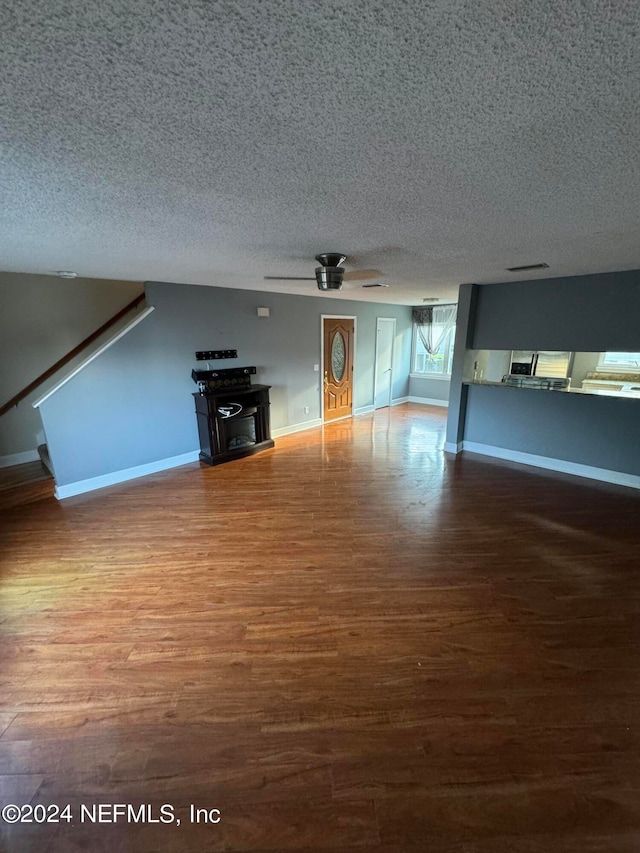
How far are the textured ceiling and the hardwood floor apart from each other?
2.27 meters

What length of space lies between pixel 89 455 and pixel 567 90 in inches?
180

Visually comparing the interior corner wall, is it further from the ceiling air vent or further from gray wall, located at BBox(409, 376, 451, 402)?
gray wall, located at BBox(409, 376, 451, 402)

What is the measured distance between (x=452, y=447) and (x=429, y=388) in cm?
Answer: 351

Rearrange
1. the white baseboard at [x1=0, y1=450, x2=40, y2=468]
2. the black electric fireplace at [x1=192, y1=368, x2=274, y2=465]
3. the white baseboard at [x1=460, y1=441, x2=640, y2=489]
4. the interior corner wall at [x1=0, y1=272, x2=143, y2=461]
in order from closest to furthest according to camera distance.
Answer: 1. the white baseboard at [x1=460, y1=441, x2=640, y2=489]
2. the interior corner wall at [x1=0, y1=272, x2=143, y2=461]
3. the white baseboard at [x1=0, y1=450, x2=40, y2=468]
4. the black electric fireplace at [x1=192, y1=368, x2=274, y2=465]

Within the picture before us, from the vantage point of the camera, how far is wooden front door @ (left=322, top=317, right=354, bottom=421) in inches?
244

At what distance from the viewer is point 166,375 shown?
4277 millimetres

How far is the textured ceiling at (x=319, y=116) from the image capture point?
0.63m

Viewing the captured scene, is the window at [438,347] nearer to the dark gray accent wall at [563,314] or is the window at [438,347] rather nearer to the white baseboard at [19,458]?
the dark gray accent wall at [563,314]

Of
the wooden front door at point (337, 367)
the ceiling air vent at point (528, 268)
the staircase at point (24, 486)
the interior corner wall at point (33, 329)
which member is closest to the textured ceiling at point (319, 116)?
the ceiling air vent at point (528, 268)

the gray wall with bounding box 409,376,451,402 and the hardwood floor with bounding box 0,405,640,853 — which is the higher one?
the gray wall with bounding box 409,376,451,402

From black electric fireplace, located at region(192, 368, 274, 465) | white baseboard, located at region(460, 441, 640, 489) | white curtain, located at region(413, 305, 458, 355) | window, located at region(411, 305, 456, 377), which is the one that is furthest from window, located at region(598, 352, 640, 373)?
black electric fireplace, located at region(192, 368, 274, 465)

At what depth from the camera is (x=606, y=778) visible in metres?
1.36

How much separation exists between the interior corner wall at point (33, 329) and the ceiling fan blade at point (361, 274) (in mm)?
3628

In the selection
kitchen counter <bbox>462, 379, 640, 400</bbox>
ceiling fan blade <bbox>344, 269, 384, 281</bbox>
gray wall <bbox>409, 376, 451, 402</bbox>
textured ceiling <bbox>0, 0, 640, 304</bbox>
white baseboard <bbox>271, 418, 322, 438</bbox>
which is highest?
ceiling fan blade <bbox>344, 269, 384, 281</bbox>
